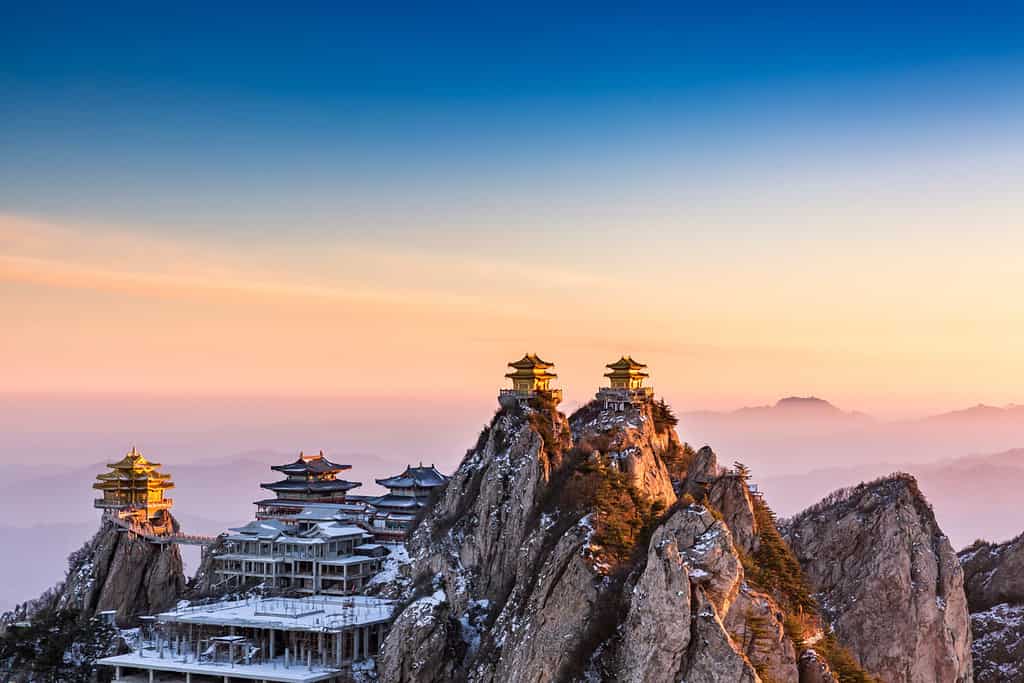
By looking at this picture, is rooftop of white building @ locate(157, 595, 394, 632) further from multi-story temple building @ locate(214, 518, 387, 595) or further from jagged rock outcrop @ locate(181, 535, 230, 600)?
jagged rock outcrop @ locate(181, 535, 230, 600)

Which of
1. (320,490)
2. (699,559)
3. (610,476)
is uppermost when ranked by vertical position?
(320,490)

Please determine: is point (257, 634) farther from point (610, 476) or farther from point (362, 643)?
point (610, 476)

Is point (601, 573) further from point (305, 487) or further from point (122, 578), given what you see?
point (122, 578)

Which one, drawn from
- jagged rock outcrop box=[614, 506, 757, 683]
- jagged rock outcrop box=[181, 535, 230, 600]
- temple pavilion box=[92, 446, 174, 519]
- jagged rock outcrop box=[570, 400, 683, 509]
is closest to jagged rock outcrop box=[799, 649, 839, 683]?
jagged rock outcrop box=[614, 506, 757, 683]

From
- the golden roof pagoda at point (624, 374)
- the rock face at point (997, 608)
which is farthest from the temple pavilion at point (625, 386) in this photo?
the rock face at point (997, 608)

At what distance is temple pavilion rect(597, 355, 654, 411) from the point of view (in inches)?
4198

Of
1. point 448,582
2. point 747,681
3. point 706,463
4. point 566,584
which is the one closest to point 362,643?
point 448,582

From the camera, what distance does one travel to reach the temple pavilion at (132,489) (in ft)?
382

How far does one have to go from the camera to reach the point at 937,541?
91688 millimetres

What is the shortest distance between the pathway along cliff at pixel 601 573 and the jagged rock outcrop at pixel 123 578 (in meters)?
27.7

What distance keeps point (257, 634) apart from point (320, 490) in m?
22.4

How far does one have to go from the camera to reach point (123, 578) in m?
111

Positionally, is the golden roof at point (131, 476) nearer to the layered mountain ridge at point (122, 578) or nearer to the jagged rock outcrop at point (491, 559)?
the layered mountain ridge at point (122, 578)

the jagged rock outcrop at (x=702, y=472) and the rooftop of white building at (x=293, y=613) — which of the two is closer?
the rooftop of white building at (x=293, y=613)
